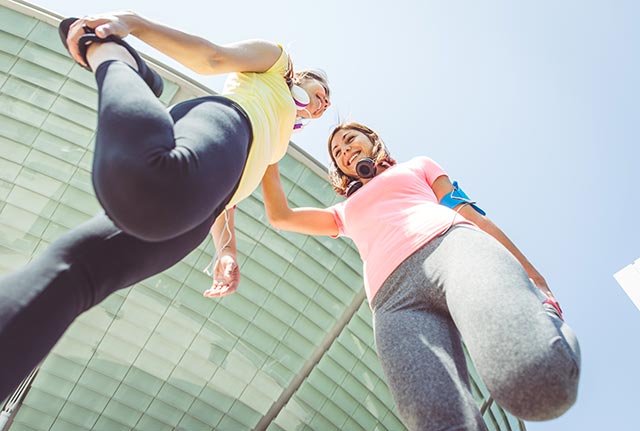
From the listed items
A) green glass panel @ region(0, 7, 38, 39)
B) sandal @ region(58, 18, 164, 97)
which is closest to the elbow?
sandal @ region(58, 18, 164, 97)

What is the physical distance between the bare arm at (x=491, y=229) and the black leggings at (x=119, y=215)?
111 cm

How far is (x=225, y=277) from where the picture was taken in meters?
2.13

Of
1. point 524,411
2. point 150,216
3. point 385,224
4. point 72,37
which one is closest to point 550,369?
point 524,411

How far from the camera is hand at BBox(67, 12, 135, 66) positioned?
4.65 ft

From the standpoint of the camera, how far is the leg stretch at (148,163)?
1.16 meters

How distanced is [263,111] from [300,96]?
0.48 metres

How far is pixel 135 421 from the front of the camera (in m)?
6.02

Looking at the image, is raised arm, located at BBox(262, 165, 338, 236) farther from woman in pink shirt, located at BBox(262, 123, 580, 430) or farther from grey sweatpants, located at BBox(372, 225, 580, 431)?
grey sweatpants, located at BBox(372, 225, 580, 431)

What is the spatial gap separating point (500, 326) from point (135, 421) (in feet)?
18.7

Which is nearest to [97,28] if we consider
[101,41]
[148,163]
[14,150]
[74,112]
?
[101,41]

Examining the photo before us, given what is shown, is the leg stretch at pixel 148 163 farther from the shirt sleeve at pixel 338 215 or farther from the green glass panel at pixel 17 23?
the green glass panel at pixel 17 23

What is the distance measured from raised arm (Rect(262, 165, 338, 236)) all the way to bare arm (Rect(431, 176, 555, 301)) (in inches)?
19.9

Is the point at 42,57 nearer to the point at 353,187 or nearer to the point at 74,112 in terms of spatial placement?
the point at 74,112

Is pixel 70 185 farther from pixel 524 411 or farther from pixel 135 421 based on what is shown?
pixel 524 411
